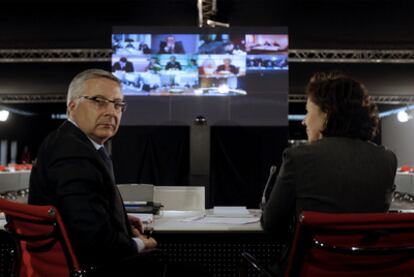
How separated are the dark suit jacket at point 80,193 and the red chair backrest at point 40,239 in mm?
52

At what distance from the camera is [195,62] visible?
247 inches

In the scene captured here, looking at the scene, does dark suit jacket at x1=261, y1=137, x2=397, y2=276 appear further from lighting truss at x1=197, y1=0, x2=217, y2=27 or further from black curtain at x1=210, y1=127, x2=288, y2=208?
lighting truss at x1=197, y1=0, x2=217, y2=27

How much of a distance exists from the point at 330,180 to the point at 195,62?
5002 millimetres

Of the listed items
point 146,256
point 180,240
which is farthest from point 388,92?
point 146,256

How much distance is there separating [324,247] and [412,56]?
7666mm

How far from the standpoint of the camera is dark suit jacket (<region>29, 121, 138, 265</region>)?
1.40 metres

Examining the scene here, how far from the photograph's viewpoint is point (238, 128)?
6.45 m

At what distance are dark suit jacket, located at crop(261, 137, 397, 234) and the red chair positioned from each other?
184 millimetres

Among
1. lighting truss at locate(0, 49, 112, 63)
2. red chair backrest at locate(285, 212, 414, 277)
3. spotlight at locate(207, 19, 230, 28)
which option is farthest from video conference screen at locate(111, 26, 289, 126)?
red chair backrest at locate(285, 212, 414, 277)

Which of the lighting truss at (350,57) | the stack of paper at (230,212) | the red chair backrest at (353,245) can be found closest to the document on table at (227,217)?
the stack of paper at (230,212)

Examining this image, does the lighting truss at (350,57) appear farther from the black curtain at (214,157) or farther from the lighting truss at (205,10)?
the black curtain at (214,157)

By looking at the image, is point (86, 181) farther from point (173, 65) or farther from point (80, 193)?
point (173, 65)

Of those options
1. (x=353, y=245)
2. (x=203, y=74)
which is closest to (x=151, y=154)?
(x=203, y=74)

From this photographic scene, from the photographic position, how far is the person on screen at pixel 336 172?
4.73ft
